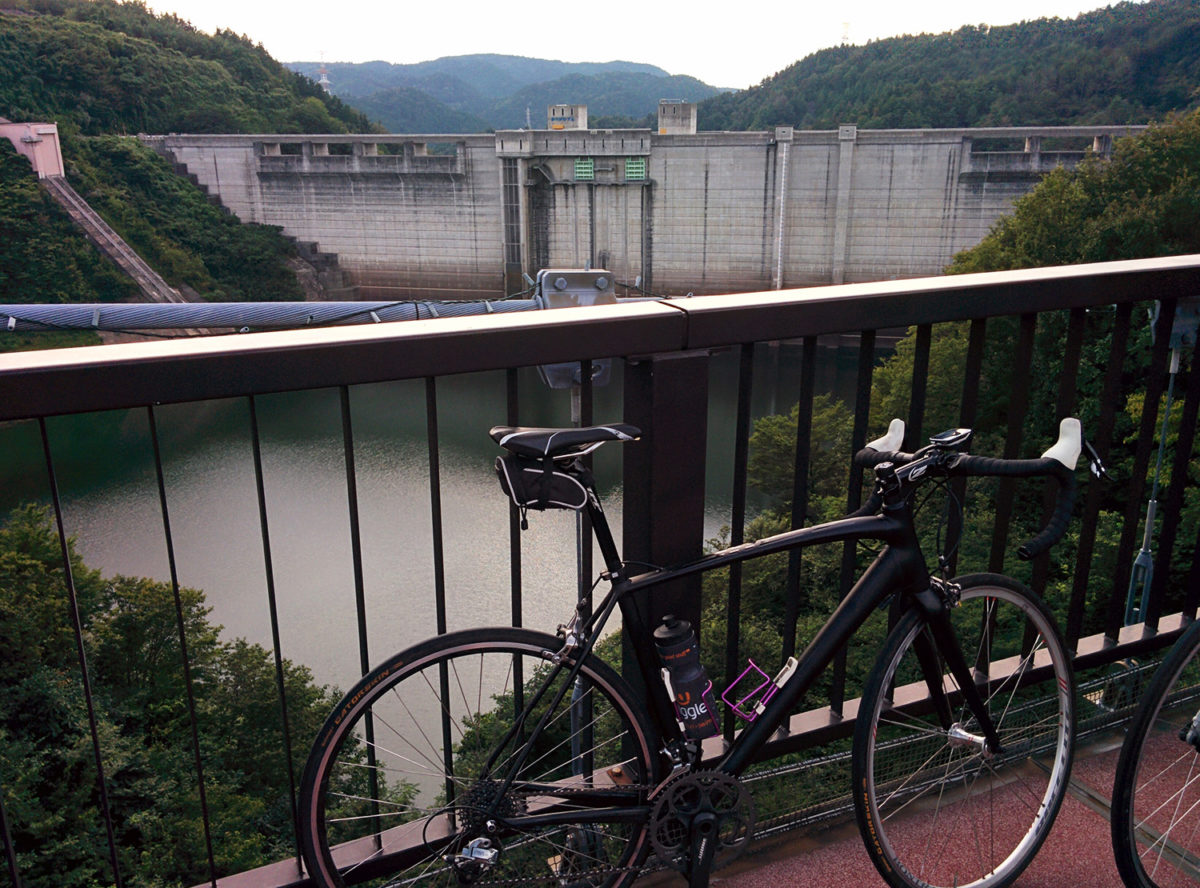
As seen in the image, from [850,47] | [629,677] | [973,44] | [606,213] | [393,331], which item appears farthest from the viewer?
[850,47]

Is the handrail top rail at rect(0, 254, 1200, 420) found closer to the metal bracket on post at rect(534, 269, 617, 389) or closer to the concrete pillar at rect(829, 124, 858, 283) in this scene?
the metal bracket on post at rect(534, 269, 617, 389)

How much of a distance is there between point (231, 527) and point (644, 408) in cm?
1356

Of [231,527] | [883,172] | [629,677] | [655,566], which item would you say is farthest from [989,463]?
[883,172]

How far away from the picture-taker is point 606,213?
26.5 meters

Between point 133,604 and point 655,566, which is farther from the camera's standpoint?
point 133,604

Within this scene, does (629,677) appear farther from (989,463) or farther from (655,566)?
(989,463)

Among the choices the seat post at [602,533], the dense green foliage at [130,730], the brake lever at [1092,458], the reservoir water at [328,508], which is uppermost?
the brake lever at [1092,458]

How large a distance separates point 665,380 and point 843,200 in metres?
24.6

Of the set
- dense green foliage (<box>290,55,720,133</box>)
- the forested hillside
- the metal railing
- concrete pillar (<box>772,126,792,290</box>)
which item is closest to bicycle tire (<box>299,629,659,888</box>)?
the metal railing

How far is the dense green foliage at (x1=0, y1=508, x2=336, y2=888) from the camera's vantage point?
26.5ft

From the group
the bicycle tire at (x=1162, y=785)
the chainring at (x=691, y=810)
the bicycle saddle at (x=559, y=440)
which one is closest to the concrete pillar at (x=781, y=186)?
the bicycle tire at (x=1162, y=785)

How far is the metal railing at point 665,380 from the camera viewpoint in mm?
962

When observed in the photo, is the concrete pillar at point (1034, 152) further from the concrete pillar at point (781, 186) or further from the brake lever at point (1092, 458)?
the brake lever at point (1092, 458)

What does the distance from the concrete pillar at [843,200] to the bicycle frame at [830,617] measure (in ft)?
79.1
